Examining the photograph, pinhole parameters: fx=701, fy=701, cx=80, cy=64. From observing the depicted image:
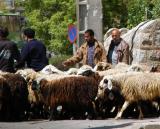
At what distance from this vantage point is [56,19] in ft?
150

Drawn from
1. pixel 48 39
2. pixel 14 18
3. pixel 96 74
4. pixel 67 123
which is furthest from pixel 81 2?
pixel 48 39

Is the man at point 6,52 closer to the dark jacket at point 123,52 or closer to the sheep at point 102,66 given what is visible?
the sheep at point 102,66

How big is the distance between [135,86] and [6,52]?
304 cm

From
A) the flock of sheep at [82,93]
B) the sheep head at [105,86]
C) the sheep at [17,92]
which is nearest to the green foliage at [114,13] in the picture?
the flock of sheep at [82,93]

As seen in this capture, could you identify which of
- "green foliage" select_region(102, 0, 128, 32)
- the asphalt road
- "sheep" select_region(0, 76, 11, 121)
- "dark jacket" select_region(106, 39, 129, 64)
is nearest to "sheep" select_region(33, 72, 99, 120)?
the asphalt road

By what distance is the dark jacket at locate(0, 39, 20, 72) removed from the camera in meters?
15.5

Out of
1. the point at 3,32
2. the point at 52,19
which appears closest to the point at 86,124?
the point at 3,32

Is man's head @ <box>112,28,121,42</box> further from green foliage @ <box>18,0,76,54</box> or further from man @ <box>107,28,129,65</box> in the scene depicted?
green foliage @ <box>18,0,76,54</box>

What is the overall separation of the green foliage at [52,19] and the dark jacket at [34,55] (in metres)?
27.8

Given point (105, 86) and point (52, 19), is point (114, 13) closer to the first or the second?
point (52, 19)

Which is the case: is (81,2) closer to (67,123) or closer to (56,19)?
(67,123)

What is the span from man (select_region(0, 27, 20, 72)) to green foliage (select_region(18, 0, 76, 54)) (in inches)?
1100

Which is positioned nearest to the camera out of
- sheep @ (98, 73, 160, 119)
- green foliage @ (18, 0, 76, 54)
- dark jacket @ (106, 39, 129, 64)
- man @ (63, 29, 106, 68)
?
sheep @ (98, 73, 160, 119)

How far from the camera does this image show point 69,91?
14.4 meters
